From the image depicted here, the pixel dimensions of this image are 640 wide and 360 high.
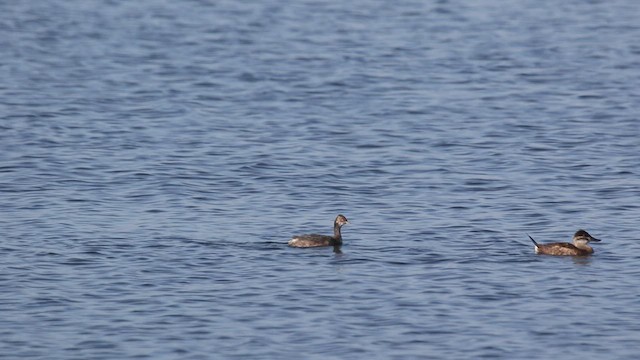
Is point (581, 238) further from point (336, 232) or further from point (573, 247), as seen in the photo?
point (336, 232)

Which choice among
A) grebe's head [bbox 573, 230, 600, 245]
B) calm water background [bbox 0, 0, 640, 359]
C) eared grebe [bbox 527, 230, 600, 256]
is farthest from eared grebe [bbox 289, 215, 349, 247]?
grebe's head [bbox 573, 230, 600, 245]

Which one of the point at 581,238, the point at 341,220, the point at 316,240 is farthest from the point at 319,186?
the point at 581,238

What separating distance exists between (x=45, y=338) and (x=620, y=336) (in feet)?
23.7

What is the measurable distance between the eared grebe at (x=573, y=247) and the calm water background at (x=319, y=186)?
21 centimetres

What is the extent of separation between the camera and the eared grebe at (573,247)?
21359 millimetres

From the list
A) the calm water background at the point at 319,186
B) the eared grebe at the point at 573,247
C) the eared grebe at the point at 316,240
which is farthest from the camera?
the eared grebe at the point at 316,240

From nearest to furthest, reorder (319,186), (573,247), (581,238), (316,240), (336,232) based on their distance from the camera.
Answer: (573,247) → (581,238) → (316,240) → (336,232) → (319,186)

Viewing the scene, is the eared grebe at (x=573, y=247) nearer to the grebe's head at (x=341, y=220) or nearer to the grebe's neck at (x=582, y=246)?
the grebe's neck at (x=582, y=246)

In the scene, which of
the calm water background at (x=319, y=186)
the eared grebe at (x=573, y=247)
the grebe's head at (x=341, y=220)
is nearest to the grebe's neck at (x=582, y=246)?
the eared grebe at (x=573, y=247)

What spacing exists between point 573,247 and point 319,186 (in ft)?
22.4

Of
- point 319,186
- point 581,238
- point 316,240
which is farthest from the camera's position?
point 319,186

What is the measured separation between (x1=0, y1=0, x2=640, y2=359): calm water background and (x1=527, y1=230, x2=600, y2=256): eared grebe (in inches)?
8.3

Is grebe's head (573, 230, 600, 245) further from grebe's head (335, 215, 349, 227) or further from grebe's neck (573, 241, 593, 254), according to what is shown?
grebe's head (335, 215, 349, 227)

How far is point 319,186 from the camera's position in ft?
88.4
